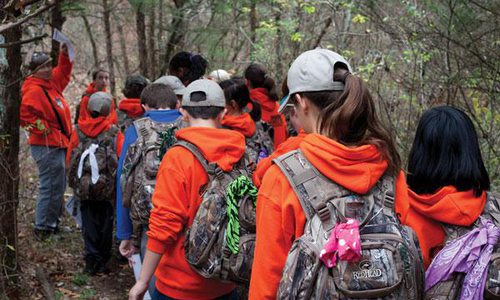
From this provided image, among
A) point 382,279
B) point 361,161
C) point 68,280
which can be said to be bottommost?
point 68,280

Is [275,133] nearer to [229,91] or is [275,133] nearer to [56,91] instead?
[229,91]

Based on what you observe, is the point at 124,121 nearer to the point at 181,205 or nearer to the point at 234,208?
the point at 181,205

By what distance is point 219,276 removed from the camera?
3.47 metres

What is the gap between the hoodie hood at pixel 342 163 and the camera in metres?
2.37

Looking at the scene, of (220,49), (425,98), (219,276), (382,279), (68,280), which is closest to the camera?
(382,279)

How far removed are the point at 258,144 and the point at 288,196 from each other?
3407 mm

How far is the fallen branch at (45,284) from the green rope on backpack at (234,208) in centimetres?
315

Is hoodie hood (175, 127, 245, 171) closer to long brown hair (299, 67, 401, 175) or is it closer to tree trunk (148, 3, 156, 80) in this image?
long brown hair (299, 67, 401, 175)

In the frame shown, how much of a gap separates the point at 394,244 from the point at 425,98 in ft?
19.7

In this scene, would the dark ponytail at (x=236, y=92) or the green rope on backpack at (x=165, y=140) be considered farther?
the dark ponytail at (x=236, y=92)

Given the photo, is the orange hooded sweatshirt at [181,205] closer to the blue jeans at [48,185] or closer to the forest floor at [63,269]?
the forest floor at [63,269]

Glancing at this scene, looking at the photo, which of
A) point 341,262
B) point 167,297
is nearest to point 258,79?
point 167,297

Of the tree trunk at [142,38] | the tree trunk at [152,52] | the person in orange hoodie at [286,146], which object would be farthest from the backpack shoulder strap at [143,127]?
the tree trunk at [152,52]

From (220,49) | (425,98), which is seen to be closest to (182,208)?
(425,98)
